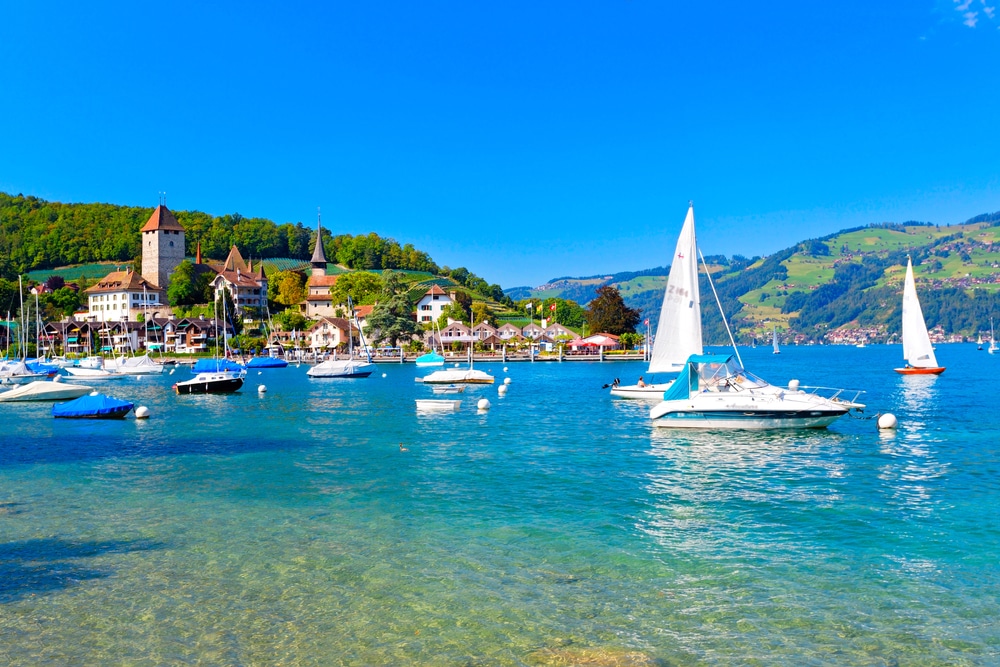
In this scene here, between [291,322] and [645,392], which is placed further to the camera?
[291,322]

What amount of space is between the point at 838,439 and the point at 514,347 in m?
139

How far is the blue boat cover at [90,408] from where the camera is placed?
48.8 m

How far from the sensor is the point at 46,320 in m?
189

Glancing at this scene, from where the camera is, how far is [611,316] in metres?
174

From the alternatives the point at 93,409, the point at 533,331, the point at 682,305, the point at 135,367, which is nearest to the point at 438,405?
the point at 682,305

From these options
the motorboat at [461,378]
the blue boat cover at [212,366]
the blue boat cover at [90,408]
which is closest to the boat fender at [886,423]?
the blue boat cover at [90,408]

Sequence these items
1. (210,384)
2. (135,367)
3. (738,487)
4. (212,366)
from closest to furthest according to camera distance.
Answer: (738,487) < (210,384) < (212,366) < (135,367)

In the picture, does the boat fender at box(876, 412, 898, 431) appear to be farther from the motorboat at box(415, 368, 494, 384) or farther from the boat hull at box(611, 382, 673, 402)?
the motorboat at box(415, 368, 494, 384)

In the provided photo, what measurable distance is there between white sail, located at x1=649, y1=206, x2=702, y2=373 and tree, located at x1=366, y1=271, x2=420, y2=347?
12232 centimetres

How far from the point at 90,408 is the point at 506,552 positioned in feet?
135

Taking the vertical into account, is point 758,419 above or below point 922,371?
below

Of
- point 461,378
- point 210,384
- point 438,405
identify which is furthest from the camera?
point 461,378

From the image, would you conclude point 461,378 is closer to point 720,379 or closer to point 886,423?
point 720,379

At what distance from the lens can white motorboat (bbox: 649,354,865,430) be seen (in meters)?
37.7
